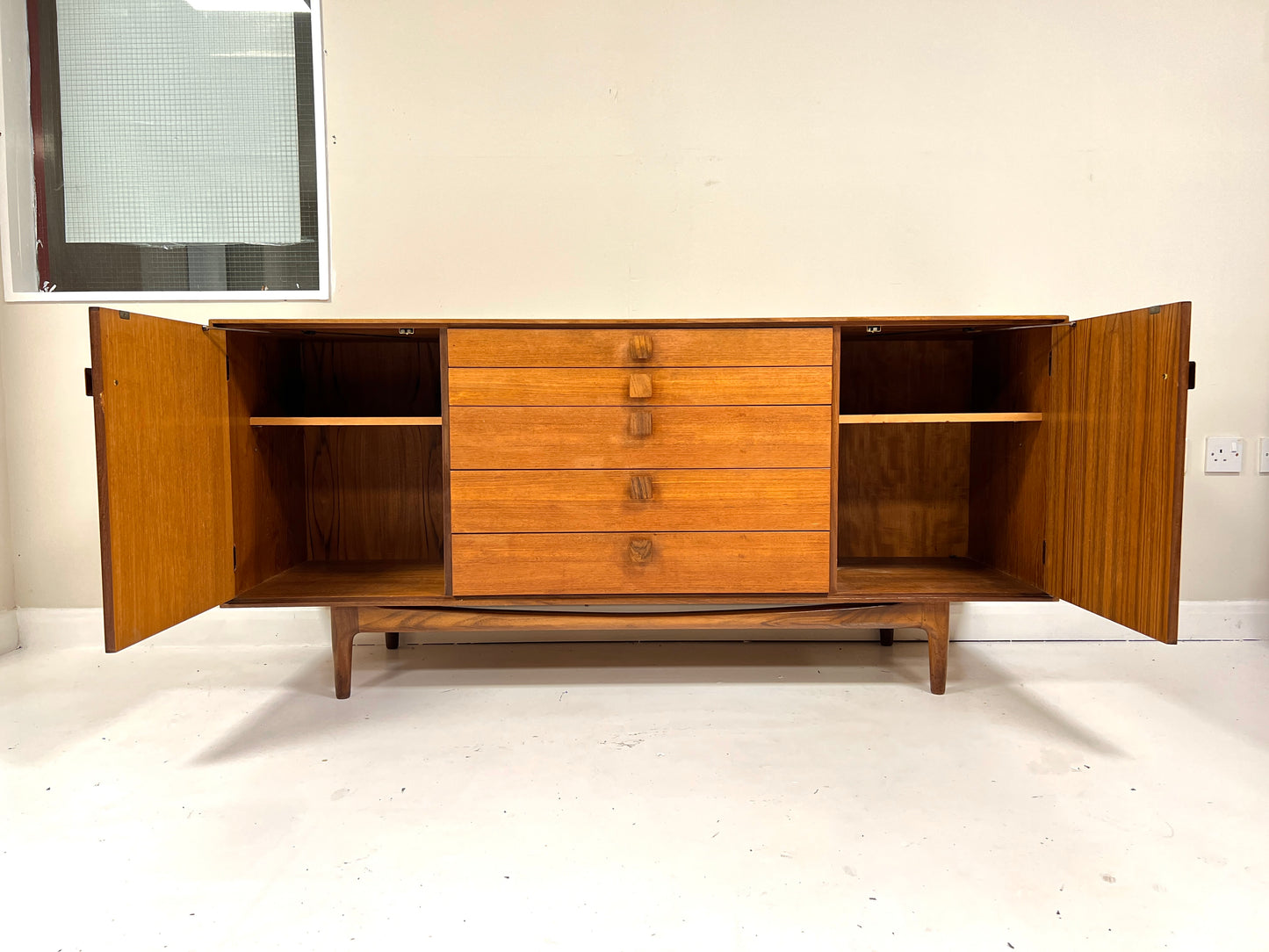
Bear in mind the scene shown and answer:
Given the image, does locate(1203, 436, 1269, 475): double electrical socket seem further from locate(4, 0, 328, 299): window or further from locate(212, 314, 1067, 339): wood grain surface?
locate(4, 0, 328, 299): window

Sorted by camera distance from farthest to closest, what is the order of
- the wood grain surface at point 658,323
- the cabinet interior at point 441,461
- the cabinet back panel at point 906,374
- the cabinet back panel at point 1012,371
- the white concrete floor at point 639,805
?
1. the cabinet back panel at point 906,374
2. the cabinet interior at point 441,461
3. the cabinet back panel at point 1012,371
4. the wood grain surface at point 658,323
5. the white concrete floor at point 639,805

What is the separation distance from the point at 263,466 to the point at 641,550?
0.94 meters

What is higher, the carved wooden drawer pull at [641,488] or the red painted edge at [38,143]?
the red painted edge at [38,143]

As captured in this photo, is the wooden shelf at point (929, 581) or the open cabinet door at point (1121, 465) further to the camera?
the wooden shelf at point (929, 581)

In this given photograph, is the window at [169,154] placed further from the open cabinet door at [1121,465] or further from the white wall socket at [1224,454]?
the white wall socket at [1224,454]

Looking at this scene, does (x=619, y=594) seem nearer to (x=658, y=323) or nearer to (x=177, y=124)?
(x=658, y=323)

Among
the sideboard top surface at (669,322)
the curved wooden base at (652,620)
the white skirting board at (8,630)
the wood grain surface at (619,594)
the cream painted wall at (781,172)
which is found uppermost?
the cream painted wall at (781,172)

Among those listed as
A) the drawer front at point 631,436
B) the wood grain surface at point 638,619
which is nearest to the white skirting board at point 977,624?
the wood grain surface at point 638,619

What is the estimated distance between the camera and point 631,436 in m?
1.54

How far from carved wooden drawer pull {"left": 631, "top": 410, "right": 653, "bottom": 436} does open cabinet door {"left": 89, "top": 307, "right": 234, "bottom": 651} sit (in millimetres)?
885

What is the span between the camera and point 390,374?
6.37ft

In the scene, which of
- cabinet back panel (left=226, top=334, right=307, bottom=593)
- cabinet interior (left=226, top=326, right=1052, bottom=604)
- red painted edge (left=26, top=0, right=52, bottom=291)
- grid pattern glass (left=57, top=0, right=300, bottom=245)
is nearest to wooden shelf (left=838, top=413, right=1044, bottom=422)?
cabinet interior (left=226, top=326, right=1052, bottom=604)

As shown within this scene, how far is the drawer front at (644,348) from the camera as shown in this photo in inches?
59.5

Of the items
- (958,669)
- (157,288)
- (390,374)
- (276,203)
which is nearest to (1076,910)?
(958,669)
